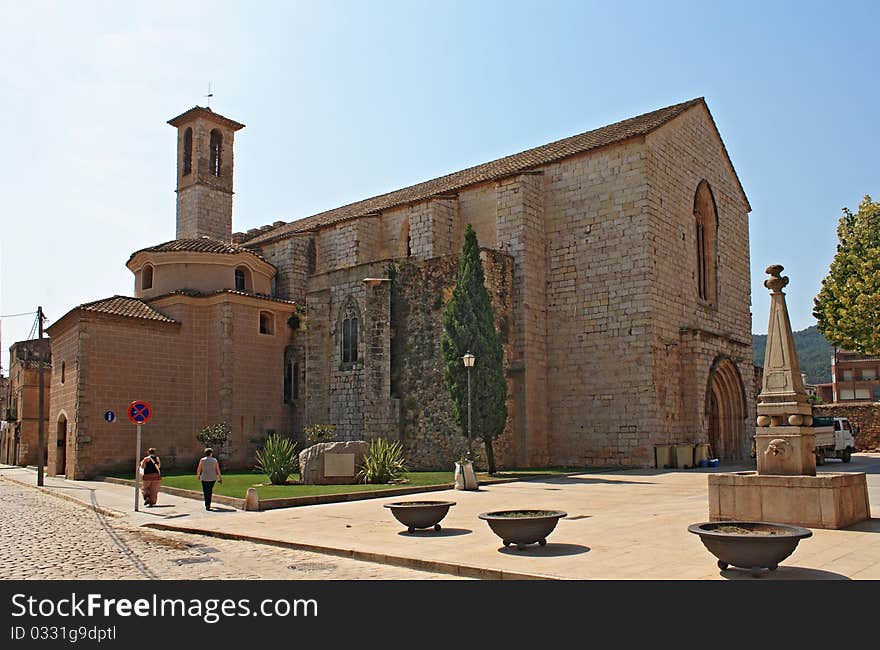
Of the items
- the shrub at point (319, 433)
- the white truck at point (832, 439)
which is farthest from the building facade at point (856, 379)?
the shrub at point (319, 433)

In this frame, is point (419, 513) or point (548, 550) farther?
point (419, 513)

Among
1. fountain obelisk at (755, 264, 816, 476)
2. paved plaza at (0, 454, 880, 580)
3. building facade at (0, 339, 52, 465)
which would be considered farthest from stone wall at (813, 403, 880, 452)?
building facade at (0, 339, 52, 465)

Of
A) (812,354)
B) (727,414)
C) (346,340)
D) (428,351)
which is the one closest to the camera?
(428,351)

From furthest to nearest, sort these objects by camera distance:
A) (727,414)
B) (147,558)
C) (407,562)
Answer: (727,414) < (147,558) < (407,562)

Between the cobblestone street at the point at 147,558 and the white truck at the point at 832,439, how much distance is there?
862 inches

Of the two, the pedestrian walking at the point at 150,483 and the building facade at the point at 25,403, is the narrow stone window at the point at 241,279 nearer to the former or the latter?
the pedestrian walking at the point at 150,483

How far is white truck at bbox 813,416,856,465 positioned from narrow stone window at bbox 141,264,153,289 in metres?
27.6

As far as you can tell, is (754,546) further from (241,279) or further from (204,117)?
(204,117)

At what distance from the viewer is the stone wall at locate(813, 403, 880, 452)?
41344mm

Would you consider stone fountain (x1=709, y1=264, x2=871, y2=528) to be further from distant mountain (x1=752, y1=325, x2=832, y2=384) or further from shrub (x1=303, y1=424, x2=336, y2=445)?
distant mountain (x1=752, y1=325, x2=832, y2=384)

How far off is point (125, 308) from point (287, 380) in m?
7.38

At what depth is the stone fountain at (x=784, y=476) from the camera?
1046cm

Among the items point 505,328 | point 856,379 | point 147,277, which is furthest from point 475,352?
point 856,379

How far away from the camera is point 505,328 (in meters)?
27.1
